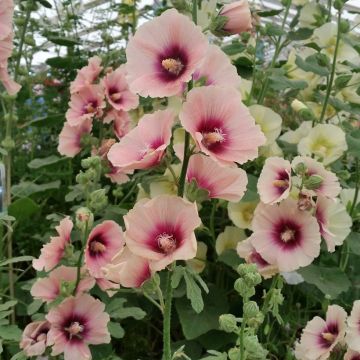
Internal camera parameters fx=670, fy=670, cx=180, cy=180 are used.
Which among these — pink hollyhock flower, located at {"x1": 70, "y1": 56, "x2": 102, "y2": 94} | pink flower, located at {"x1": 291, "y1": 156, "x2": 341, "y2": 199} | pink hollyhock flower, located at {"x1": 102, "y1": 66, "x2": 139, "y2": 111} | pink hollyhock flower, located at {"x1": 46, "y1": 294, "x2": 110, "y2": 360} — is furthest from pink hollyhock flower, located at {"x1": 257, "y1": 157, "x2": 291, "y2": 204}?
pink hollyhock flower, located at {"x1": 70, "y1": 56, "x2": 102, "y2": 94}

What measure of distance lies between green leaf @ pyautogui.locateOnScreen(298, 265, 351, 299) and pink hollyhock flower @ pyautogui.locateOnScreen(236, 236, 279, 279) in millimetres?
167

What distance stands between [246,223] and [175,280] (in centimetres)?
64

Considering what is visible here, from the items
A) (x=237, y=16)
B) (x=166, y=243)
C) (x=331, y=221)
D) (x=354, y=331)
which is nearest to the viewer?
(x=166, y=243)

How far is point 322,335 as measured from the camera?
106cm

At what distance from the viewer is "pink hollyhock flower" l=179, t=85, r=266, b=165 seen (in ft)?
2.13

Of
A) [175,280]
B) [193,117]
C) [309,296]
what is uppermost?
[193,117]

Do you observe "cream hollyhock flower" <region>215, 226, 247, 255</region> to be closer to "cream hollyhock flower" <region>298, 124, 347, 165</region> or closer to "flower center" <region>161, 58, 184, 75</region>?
"cream hollyhock flower" <region>298, 124, 347, 165</region>

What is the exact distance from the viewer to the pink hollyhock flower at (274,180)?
1.00 m

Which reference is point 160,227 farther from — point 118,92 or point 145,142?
point 118,92

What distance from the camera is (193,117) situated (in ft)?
2.14

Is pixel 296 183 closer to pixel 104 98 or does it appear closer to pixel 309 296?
pixel 309 296

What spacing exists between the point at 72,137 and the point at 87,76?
142 millimetres

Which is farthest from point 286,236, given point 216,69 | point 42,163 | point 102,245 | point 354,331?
point 42,163

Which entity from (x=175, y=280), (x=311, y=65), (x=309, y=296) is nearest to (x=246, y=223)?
(x=309, y=296)
